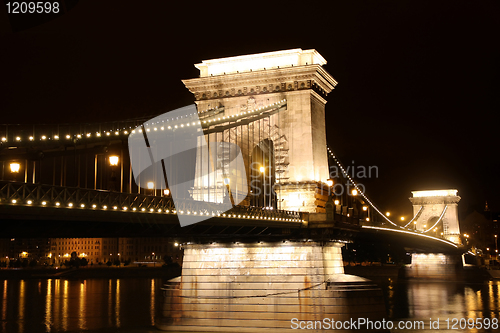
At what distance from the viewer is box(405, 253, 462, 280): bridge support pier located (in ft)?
258

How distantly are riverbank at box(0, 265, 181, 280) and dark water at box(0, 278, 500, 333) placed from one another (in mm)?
17194

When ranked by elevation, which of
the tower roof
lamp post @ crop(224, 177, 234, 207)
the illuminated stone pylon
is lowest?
lamp post @ crop(224, 177, 234, 207)

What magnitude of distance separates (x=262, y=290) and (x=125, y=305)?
23548mm

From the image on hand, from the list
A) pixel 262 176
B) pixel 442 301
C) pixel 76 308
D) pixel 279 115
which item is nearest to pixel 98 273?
pixel 76 308

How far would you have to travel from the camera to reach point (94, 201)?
18.3 meters

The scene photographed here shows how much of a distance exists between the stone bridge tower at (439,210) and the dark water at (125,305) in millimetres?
16769

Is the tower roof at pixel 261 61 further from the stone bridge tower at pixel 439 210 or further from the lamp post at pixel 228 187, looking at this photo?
the stone bridge tower at pixel 439 210

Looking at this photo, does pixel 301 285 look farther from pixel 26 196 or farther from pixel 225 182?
pixel 26 196

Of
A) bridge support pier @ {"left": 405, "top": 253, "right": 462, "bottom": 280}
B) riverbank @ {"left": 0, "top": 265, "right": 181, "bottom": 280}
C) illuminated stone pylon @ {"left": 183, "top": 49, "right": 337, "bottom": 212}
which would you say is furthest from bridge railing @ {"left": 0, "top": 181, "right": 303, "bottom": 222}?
riverbank @ {"left": 0, "top": 265, "right": 181, "bottom": 280}

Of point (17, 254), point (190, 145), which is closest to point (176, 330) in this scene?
point (190, 145)

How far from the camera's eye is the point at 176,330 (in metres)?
30.9

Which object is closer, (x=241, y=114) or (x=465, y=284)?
(x=241, y=114)

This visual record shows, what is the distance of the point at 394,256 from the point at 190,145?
2539 inches

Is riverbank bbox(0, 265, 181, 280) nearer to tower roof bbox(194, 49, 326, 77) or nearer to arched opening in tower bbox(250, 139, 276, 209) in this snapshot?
arched opening in tower bbox(250, 139, 276, 209)
